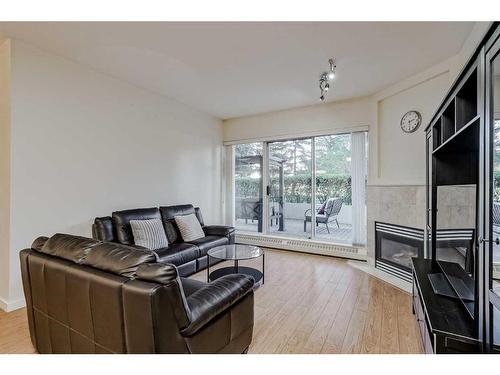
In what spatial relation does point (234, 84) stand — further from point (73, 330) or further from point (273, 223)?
point (73, 330)

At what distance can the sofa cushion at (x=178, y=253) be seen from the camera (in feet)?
9.91

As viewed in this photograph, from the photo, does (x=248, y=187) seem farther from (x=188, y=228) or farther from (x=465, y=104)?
(x=465, y=104)

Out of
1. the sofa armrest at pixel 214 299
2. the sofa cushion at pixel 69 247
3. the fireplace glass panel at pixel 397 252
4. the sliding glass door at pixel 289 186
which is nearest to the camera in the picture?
the sofa armrest at pixel 214 299

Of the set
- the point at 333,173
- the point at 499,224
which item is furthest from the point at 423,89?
the point at 499,224

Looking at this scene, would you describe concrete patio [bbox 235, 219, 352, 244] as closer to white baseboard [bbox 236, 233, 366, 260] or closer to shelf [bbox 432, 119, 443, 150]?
white baseboard [bbox 236, 233, 366, 260]

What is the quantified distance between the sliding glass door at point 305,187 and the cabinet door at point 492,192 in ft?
9.90

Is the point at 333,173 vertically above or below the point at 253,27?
below

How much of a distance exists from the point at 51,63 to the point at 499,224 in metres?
3.97

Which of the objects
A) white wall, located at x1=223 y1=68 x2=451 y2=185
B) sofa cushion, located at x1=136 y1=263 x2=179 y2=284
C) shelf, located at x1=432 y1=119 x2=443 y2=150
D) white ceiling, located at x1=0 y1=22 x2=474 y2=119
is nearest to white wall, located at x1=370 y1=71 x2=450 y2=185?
white wall, located at x1=223 y1=68 x2=451 y2=185

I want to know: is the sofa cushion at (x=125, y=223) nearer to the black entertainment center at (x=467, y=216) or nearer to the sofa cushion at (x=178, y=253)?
the sofa cushion at (x=178, y=253)

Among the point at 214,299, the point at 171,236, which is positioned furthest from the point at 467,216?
the point at 171,236

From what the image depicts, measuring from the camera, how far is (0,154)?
2.54 m

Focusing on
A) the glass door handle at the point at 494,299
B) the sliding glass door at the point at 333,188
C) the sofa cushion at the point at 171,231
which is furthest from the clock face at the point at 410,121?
the sofa cushion at the point at 171,231

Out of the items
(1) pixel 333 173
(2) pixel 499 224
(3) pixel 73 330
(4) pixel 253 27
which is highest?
(4) pixel 253 27
